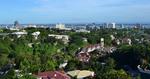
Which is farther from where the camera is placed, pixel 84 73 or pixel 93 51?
pixel 93 51

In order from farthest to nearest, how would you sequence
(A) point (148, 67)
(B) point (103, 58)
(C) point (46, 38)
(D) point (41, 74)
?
(C) point (46, 38) < (B) point (103, 58) < (A) point (148, 67) < (D) point (41, 74)

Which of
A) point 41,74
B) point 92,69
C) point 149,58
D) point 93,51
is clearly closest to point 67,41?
point 93,51

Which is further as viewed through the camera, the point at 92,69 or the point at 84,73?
the point at 92,69

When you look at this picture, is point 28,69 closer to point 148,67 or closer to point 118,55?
point 148,67

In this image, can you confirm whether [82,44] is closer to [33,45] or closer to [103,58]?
[33,45]

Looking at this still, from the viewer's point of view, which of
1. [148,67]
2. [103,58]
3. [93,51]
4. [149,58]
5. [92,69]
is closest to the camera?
[92,69]

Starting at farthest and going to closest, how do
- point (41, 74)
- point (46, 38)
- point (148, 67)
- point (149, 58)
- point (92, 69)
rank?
1. point (46, 38)
2. point (149, 58)
3. point (148, 67)
4. point (92, 69)
5. point (41, 74)

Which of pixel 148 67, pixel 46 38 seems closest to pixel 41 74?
pixel 148 67

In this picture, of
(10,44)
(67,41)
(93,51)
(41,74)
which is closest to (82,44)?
(67,41)

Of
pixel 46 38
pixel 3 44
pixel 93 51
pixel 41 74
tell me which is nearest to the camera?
pixel 41 74
